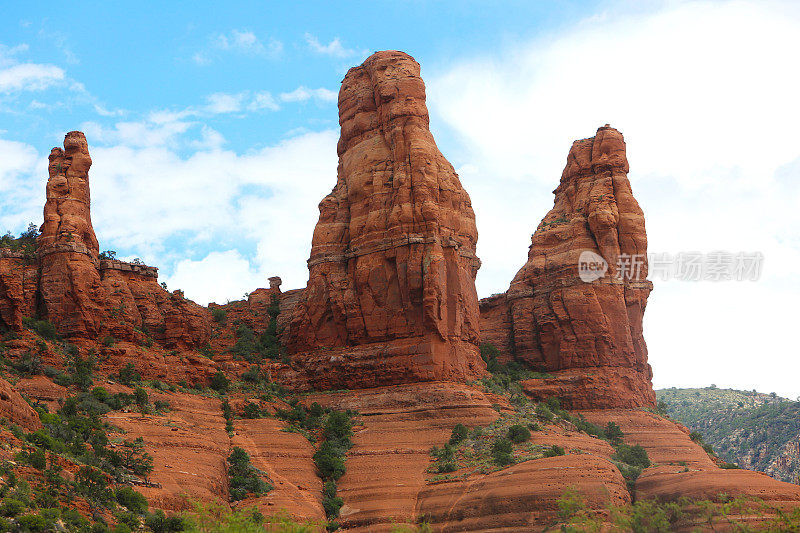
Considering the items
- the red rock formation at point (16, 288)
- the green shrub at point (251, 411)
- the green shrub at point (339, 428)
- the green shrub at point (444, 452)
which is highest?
the red rock formation at point (16, 288)

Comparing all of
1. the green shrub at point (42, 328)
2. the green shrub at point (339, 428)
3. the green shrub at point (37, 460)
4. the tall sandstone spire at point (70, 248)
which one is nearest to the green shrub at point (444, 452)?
the green shrub at point (339, 428)

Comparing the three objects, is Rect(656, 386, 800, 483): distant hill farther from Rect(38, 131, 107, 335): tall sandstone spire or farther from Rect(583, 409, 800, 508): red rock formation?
Rect(38, 131, 107, 335): tall sandstone spire

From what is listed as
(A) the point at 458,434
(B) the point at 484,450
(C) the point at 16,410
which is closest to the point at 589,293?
(A) the point at 458,434

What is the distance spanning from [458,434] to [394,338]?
480 inches

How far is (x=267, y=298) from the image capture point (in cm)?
8512

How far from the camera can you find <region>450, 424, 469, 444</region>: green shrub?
58.9 metres

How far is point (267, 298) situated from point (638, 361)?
111 feet

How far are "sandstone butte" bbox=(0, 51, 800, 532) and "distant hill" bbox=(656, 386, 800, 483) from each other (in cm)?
1939

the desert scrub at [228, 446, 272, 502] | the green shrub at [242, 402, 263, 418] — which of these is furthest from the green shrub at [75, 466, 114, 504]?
the green shrub at [242, 402, 263, 418]

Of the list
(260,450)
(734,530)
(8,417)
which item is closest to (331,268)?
(260,450)

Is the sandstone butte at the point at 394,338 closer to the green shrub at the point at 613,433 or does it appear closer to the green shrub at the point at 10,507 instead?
the green shrub at the point at 613,433

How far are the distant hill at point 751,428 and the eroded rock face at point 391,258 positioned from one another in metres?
33.9

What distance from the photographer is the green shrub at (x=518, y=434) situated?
57.7 metres

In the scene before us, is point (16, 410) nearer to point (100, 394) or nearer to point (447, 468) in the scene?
point (100, 394)
